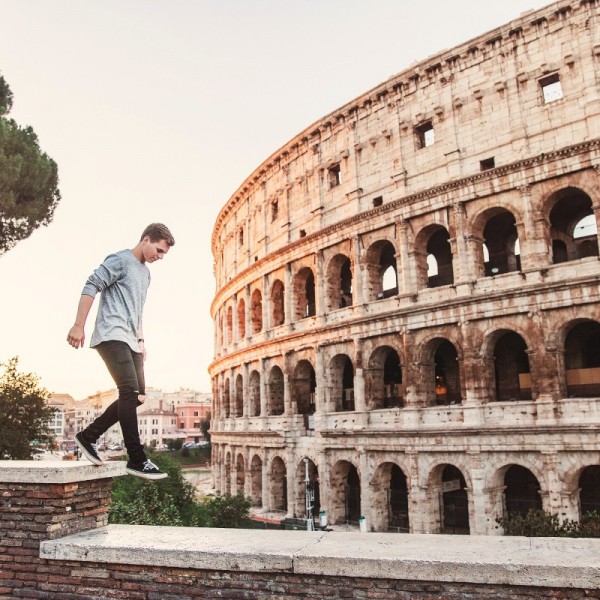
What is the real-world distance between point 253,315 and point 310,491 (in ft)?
32.5

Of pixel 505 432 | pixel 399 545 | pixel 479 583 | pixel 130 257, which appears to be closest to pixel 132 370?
pixel 130 257

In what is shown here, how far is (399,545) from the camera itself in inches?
177

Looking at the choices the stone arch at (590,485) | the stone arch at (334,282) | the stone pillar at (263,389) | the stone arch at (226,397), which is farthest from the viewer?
the stone arch at (226,397)

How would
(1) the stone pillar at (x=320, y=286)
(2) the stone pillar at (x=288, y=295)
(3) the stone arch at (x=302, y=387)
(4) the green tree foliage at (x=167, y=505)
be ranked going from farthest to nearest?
(2) the stone pillar at (x=288, y=295) < (3) the stone arch at (x=302, y=387) < (1) the stone pillar at (x=320, y=286) < (4) the green tree foliage at (x=167, y=505)

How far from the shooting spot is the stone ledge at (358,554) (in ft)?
12.8

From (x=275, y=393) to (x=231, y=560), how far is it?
81.5 feet

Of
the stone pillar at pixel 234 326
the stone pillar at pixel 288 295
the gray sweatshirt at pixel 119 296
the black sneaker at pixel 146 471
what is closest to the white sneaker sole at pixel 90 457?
the black sneaker at pixel 146 471

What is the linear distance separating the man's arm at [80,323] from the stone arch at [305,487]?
21.7 metres

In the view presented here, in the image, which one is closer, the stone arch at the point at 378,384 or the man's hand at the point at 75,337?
the man's hand at the point at 75,337

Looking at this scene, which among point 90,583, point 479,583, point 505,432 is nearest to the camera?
point 479,583

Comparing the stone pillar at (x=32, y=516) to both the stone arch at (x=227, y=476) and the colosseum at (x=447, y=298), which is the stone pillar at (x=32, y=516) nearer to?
the colosseum at (x=447, y=298)

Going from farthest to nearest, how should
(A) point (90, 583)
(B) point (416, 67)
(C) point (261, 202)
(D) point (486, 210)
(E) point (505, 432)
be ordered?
1. (C) point (261, 202)
2. (B) point (416, 67)
3. (D) point (486, 210)
4. (E) point (505, 432)
5. (A) point (90, 583)

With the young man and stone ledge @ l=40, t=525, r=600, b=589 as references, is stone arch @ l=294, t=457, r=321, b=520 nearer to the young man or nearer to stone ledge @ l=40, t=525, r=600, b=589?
the young man

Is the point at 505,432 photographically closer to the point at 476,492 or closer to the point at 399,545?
the point at 476,492
